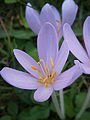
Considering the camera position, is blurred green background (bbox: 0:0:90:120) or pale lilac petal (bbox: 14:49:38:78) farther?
blurred green background (bbox: 0:0:90:120)

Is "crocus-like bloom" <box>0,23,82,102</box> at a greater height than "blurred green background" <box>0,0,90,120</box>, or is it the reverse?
"crocus-like bloom" <box>0,23,82,102</box>

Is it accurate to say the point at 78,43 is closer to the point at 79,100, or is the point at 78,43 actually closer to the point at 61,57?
the point at 61,57

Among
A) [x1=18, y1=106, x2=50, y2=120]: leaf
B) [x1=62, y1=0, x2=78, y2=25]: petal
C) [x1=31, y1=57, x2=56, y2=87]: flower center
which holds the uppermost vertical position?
[x1=62, y1=0, x2=78, y2=25]: petal

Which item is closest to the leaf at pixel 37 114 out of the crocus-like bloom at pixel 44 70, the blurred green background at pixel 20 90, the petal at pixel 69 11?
the blurred green background at pixel 20 90

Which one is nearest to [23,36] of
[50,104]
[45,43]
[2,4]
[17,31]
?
[17,31]

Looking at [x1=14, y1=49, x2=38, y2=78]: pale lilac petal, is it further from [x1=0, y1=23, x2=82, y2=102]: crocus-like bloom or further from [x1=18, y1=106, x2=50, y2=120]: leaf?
[x1=18, y1=106, x2=50, y2=120]: leaf

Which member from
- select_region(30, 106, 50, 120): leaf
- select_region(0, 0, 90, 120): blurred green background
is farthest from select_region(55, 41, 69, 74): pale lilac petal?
select_region(30, 106, 50, 120): leaf

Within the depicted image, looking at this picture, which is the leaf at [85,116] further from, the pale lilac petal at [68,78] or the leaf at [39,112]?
the pale lilac petal at [68,78]

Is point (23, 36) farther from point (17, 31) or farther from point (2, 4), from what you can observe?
point (2, 4)
